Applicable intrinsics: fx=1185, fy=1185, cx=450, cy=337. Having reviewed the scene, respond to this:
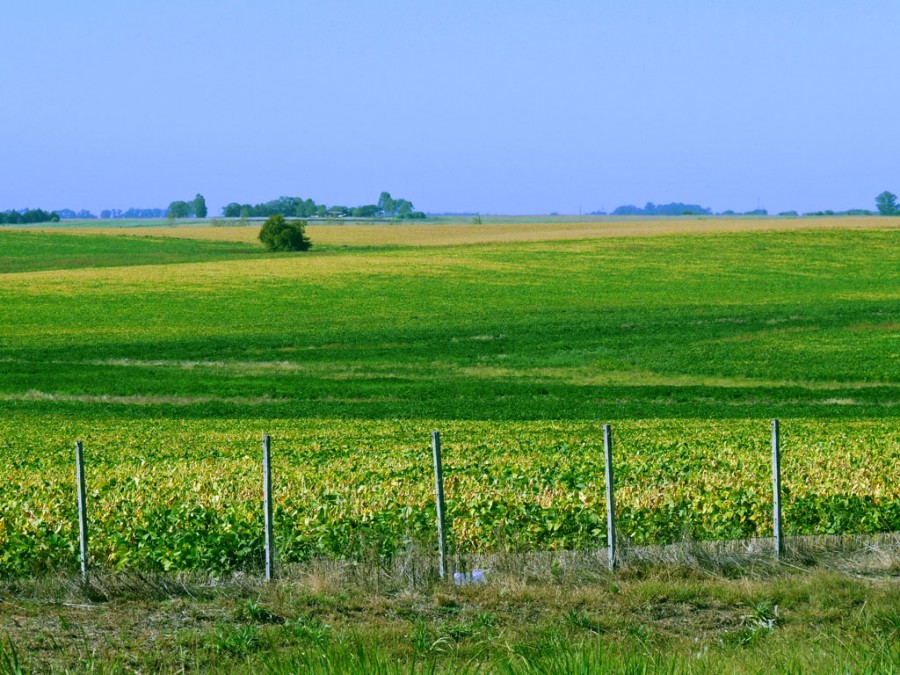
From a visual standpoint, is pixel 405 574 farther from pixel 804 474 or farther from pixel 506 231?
pixel 506 231

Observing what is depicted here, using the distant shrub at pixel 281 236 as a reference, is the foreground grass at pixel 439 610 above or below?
below

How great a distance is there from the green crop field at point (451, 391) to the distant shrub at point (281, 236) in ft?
10.5

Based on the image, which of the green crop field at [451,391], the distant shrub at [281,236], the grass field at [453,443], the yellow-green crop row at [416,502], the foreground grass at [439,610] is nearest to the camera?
the foreground grass at [439,610]

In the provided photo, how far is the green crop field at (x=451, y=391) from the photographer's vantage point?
13141 mm

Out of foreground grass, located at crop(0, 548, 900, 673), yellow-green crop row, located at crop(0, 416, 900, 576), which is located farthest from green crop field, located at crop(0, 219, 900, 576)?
foreground grass, located at crop(0, 548, 900, 673)

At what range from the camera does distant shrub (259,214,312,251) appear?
10638 centimetres

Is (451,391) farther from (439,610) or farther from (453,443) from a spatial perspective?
(439,610)

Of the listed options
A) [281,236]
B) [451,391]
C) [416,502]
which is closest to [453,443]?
[416,502]

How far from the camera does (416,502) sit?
45.3 feet

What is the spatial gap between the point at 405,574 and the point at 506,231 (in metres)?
119

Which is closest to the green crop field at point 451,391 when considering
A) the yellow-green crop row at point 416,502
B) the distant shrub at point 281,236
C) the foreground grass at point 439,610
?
the yellow-green crop row at point 416,502

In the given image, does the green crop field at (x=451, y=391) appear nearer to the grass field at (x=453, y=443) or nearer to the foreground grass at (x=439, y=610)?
the grass field at (x=453, y=443)

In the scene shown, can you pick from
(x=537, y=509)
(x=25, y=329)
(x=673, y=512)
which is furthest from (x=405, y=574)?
(x=25, y=329)

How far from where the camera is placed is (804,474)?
1550 centimetres
